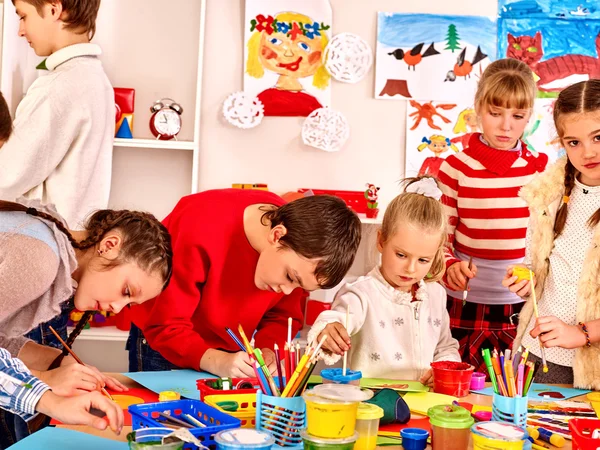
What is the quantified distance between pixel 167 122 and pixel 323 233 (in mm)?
1696

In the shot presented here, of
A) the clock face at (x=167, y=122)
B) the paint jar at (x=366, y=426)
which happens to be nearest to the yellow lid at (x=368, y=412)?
the paint jar at (x=366, y=426)

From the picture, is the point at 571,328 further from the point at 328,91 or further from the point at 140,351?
→ the point at 328,91

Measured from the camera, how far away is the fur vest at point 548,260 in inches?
69.2

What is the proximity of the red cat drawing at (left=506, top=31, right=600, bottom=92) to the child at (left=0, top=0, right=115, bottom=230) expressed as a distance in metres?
1.92

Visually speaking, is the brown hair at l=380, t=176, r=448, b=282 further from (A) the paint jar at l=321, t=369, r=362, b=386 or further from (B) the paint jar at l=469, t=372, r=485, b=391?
(A) the paint jar at l=321, t=369, r=362, b=386

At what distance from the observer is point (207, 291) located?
1823 mm

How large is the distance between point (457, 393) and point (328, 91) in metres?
2.02

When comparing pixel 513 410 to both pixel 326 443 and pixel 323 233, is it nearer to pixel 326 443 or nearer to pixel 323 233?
pixel 326 443

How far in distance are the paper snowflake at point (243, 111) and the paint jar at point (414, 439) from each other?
7.40 feet

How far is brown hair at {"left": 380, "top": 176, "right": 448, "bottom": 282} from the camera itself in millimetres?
2006

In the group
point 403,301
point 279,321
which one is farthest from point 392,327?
point 279,321

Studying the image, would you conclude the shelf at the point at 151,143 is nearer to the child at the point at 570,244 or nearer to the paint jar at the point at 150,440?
the child at the point at 570,244

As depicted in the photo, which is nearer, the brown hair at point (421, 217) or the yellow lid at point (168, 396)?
the yellow lid at point (168, 396)

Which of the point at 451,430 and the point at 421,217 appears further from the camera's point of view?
the point at 421,217
